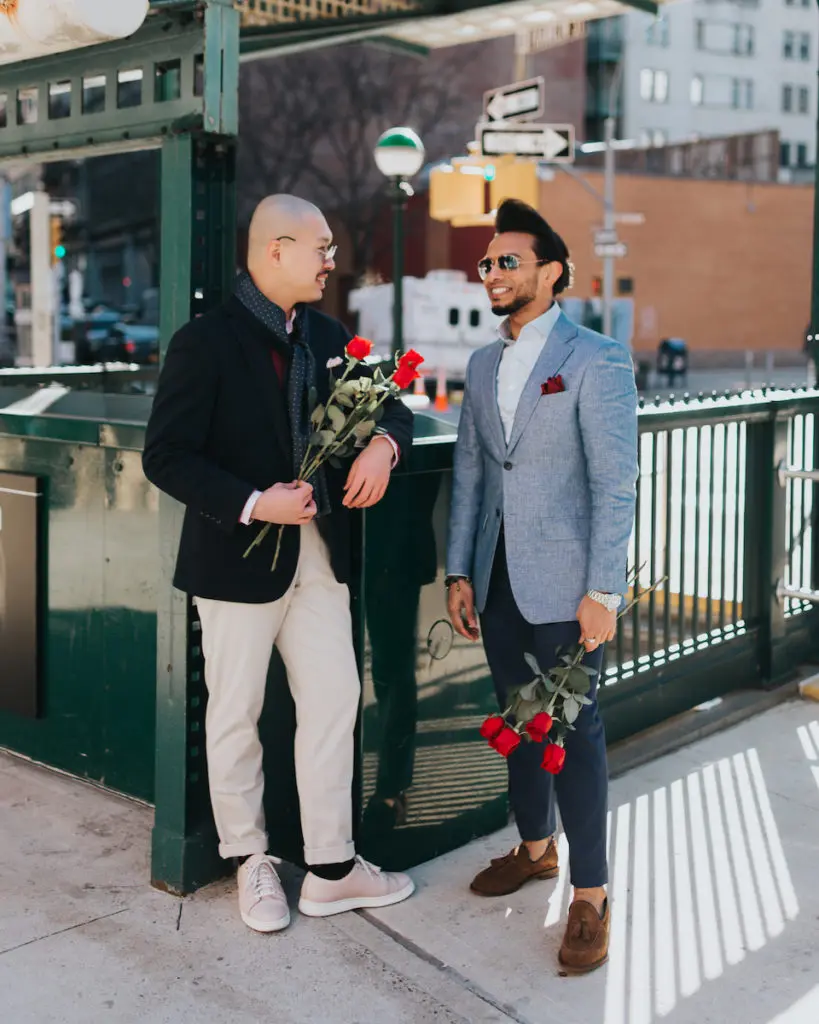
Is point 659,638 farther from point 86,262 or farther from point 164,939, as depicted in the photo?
point 86,262

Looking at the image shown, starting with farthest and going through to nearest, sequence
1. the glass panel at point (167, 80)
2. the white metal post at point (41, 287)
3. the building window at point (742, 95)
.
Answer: the building window at point (742, 95) < the white metal post at point (41, 287) < the glass panel at point (167, 80)

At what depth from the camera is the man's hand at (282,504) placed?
141 inches

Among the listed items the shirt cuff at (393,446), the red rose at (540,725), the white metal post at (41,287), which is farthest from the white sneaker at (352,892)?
the white metal post at (41,287)

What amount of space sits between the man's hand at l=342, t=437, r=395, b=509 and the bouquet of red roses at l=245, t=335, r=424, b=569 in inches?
1.8

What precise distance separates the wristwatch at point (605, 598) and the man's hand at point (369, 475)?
0.66m

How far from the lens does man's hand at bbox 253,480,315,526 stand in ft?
11.8

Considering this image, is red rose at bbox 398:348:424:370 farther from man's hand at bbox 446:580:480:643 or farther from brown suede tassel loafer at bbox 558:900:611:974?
brown suede tassel loafer at bbox 558:900:611:974

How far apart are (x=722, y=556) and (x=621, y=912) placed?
8.26 feet

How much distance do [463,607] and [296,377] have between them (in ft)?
2.89

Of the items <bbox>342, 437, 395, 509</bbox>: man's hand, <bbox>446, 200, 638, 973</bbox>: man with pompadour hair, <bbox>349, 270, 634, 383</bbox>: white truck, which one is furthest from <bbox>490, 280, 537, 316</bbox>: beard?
<bbox>349, 270, 634, 383</bbox>: white truck

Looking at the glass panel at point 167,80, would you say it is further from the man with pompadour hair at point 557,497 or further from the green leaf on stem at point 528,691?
the green leaf on stem at point 528,691

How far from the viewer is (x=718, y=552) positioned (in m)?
6.18

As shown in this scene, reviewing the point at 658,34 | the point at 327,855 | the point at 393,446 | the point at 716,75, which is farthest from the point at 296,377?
the point at 716,75

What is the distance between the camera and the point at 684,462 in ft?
18.9
